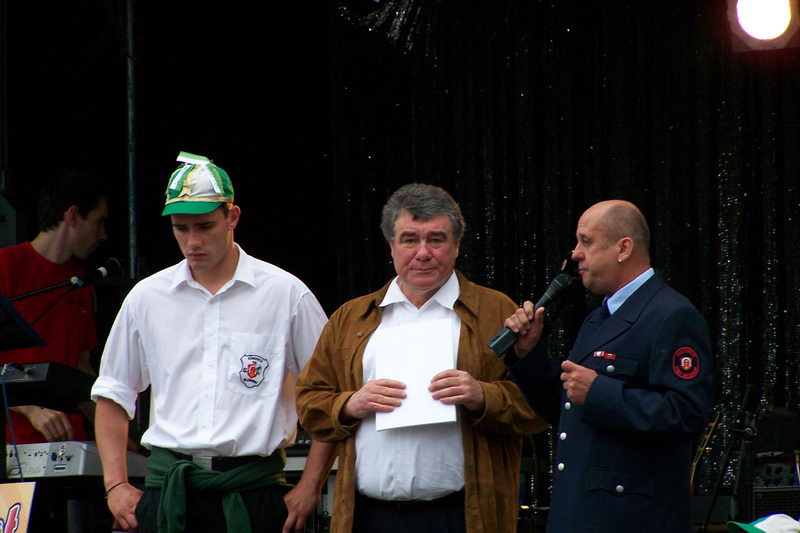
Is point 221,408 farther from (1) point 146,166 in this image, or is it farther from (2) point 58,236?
(1) point 146,166

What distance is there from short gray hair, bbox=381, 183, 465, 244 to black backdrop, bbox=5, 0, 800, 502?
249 cm

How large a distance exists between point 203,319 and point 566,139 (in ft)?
10.6

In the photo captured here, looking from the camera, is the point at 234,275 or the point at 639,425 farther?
the point at 234,275

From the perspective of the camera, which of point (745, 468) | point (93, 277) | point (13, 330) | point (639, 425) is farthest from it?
point (745, 468)

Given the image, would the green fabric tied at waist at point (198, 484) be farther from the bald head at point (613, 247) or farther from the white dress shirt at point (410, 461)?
the bald head at point (613, 247)

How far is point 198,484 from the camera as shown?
11.5ft

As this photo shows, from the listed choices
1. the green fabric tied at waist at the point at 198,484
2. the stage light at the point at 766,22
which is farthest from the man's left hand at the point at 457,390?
the stage light at the point at 766,22

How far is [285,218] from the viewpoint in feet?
22.9

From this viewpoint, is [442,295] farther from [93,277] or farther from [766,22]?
[766,22]

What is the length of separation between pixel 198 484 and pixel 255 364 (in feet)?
1.36

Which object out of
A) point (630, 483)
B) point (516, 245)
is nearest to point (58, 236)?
point (516, 245)

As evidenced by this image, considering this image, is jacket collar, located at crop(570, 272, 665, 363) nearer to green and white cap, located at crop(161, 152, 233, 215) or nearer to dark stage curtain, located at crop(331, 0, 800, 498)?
green and white cap, located at crop(161, 152, 233, 215)

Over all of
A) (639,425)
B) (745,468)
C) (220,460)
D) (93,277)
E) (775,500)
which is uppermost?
(93,277)

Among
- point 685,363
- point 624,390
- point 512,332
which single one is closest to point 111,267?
point 512,332
